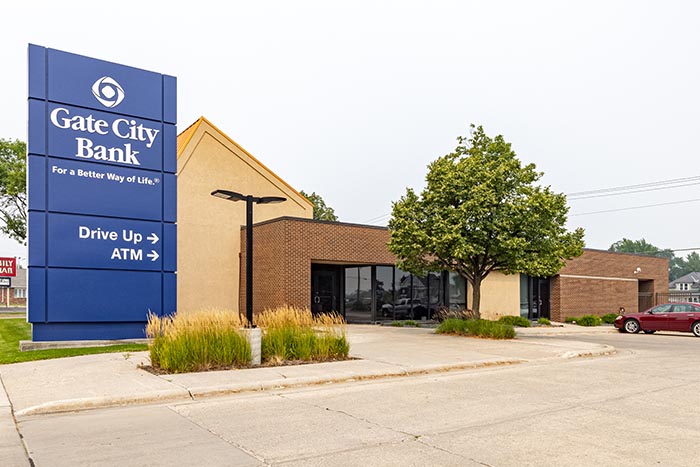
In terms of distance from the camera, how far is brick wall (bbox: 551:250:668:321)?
33.4m

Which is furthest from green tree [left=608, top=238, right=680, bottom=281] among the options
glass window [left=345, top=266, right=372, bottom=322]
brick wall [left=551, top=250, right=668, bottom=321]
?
glass window [left=345, top=266, right=372, bottom=322]

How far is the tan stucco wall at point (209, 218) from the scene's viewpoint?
25062 millimetres

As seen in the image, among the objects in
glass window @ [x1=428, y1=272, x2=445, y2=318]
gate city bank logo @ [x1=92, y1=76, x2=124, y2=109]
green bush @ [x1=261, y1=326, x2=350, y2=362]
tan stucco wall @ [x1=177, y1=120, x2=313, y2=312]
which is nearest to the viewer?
green bush @ [x1=261, y1=326, x2=350, y2=362]

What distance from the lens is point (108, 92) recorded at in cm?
1557

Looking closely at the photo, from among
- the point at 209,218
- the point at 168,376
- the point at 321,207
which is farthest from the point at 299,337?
the point at 321,207

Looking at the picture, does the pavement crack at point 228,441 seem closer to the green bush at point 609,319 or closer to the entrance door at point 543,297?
the entrance door at point 543,297

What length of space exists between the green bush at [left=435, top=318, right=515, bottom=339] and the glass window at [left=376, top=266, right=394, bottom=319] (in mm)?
6738

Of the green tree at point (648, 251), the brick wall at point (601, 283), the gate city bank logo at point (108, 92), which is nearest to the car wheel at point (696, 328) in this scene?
the brick wall at point (601, 283)

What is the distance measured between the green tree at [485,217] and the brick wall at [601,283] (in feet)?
50.2

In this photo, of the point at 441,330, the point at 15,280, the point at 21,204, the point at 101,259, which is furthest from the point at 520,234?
the point at 15,280

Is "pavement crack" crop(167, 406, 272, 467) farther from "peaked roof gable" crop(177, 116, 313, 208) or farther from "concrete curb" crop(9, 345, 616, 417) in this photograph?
"peaked roof gable" crop(177, 116, 313, 208)

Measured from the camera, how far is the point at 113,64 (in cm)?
1586

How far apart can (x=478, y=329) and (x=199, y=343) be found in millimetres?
10461

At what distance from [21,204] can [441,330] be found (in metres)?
30.4
